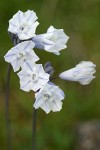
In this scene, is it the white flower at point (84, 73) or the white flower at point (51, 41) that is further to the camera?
the white flower at point (84, 73)

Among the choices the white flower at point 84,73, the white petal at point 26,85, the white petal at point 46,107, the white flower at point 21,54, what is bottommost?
the white petal at point 46,107

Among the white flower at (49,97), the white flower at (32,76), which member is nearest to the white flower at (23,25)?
the white flower at (32,76)

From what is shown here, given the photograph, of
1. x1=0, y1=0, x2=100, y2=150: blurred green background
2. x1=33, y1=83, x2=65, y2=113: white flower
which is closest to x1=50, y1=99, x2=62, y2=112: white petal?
x1=33, y1=83, x2=65, y2=113: white flower

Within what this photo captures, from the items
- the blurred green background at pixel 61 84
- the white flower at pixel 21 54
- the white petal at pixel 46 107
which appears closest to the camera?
the white flower at pixel 21 54

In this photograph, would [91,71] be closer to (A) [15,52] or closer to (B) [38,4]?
(A) [15,52]

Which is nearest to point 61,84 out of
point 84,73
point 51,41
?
point 84,73

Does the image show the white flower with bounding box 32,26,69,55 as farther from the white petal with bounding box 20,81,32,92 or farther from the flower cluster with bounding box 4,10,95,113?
the white petal with bounding box 20,81,32,92

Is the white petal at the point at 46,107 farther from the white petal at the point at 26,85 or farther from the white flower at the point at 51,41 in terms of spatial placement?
the white flower at the point at 51,41

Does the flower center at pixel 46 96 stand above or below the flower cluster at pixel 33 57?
below
